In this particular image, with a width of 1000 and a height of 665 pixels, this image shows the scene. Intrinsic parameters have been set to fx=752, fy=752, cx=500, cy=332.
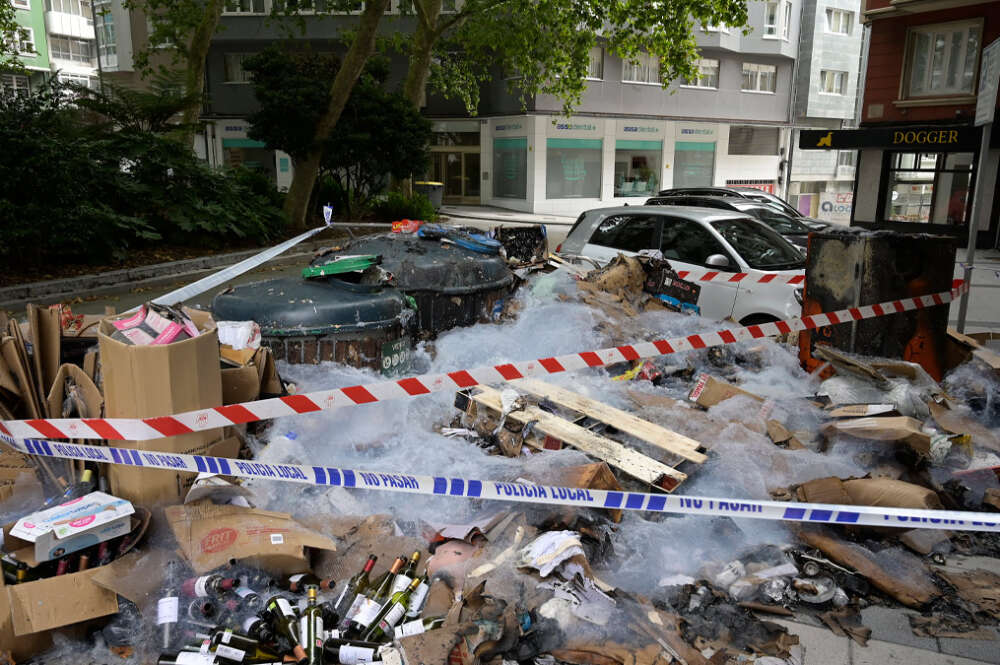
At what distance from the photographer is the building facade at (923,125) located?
19.3 m

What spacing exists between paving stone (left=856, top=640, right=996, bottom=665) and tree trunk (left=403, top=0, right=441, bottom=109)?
1990 centimetres

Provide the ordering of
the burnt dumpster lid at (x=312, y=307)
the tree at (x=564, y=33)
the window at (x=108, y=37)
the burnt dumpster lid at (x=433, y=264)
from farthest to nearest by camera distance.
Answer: the window at (x=108, y=37) < the tree at (x=564, y=33) < the burnt dumpster lid at (x=433, y=264) < the burnt dumpster lid at (x=312, y=307)

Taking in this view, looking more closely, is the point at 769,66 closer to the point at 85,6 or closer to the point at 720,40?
the point at 720,40

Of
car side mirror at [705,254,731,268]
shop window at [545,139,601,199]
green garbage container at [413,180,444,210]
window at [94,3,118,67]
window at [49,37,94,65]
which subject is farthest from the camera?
window at [49,37,94,65]

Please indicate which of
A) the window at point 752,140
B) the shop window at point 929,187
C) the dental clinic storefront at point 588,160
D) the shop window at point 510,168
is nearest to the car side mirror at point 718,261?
the shop window at point 929,187

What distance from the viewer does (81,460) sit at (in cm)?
396

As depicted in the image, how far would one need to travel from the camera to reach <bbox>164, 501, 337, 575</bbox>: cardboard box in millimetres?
3412

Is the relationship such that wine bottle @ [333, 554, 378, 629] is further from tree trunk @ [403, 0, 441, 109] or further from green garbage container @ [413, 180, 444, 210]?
green garbage container @ [413, 180, 444, 210]

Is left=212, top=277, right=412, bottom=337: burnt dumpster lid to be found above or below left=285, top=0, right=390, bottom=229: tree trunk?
below

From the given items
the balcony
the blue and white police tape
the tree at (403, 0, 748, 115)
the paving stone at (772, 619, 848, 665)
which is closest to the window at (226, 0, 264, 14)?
the tree at (403, 0, 748, 115)

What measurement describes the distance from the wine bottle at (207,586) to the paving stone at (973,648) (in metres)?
3.16

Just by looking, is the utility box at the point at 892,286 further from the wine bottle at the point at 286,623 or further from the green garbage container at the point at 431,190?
the green garbage container at the point at 431,190

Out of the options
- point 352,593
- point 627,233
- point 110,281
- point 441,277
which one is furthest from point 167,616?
point 110,281

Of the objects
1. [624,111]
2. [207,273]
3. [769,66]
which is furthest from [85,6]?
[207,273]
